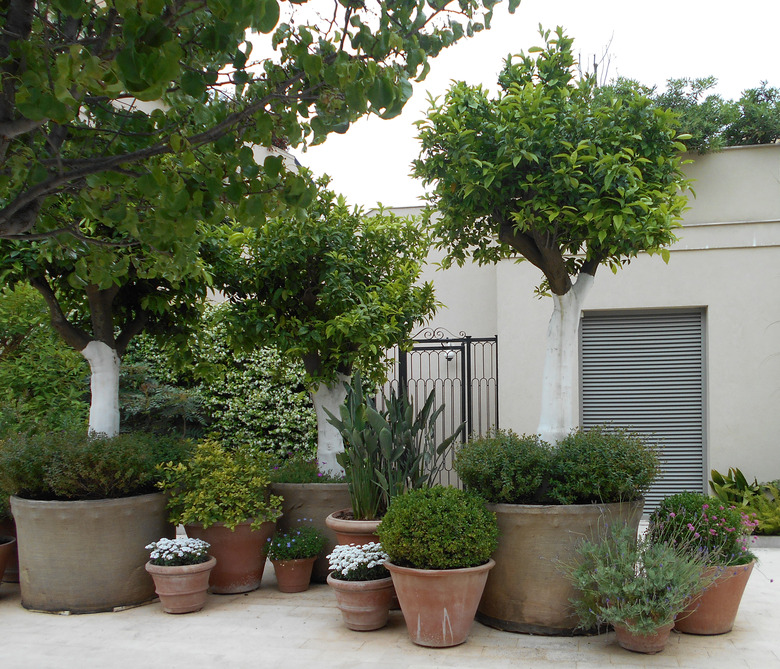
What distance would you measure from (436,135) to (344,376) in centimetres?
248

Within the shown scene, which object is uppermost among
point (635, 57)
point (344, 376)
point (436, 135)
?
point (635, 57)

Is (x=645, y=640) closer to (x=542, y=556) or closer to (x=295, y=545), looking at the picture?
(x=542, y=556)

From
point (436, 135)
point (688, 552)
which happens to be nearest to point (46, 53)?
point (436, 135)

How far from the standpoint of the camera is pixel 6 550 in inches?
229

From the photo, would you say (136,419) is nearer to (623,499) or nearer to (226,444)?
(226,444)

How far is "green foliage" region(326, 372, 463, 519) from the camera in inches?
211

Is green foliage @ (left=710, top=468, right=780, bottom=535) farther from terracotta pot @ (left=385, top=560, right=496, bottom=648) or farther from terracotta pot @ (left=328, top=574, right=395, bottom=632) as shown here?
terracotta pot @ (left=328, top=574, right=395, bottom=632)

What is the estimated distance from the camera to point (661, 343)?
28.1 ft

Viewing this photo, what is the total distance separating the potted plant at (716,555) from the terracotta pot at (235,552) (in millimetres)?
2969

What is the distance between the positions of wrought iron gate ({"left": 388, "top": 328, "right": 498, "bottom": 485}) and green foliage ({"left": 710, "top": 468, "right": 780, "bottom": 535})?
8.54 feet

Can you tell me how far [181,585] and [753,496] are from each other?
587cm

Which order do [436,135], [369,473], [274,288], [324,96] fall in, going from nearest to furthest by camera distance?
[324,96], [436,135], [369,473], [274,288]

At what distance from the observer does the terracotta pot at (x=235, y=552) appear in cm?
559

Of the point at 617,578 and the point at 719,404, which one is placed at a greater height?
the point at 719,404
